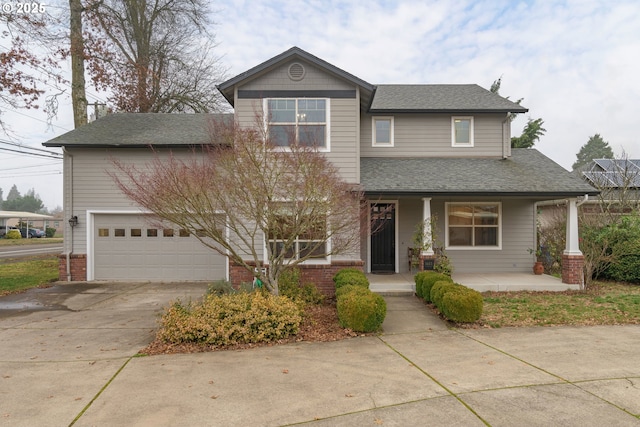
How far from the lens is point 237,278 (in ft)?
32.0

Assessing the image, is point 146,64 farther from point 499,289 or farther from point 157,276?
point 499,289

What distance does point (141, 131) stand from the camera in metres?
→ 12.3

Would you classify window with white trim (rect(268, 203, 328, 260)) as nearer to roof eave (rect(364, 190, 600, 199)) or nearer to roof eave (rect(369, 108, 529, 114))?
roof eave (rect(364, 190, 600, 199))

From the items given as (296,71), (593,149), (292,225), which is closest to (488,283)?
(292,225)

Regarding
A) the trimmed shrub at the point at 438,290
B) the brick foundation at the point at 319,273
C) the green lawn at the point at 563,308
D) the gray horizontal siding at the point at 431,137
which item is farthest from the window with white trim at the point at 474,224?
the trimmed shrub at the point at 438,290

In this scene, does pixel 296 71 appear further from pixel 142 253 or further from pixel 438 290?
pixel 142 253

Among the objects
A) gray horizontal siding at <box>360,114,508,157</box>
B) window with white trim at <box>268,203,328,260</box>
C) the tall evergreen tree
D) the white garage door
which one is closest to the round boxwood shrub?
gray horizontal siding at <box>360,114,508,157</box>

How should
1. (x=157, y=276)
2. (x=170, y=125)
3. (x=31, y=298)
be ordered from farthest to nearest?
(x=170, y=125) < (x=157, y=276) < (x=31, y=298)

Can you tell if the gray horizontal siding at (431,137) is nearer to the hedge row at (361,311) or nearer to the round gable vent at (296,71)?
the round gable vent at (296,71)

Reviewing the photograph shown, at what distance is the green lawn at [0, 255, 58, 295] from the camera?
428 inches

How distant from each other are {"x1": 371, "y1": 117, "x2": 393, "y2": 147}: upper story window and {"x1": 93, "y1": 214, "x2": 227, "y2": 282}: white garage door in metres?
6.41

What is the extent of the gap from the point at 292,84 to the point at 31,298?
875cm

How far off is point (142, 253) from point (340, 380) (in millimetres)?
9693

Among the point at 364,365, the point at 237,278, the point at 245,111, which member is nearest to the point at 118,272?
the point at 237,278
